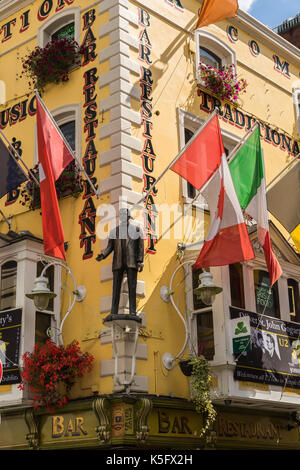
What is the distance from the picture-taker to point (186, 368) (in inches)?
542

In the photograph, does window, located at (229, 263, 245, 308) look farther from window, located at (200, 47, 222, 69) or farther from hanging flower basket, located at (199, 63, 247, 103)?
window, located at (200, 47, 222, 69)

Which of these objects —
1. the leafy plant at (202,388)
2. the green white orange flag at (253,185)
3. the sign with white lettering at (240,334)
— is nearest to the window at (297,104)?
the green white orange flag at (253,185)

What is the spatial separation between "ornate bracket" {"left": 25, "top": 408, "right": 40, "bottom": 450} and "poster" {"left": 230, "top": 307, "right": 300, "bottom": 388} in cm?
402

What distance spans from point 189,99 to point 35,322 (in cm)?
655

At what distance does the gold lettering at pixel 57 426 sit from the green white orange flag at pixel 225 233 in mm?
3962

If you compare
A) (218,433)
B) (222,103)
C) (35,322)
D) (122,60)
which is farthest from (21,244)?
(222,103)

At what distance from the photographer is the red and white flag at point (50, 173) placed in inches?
500

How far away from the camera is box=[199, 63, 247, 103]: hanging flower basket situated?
17.1 m

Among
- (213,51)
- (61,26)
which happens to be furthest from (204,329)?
(61,26)

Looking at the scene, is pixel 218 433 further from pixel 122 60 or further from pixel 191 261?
pixel 122 60

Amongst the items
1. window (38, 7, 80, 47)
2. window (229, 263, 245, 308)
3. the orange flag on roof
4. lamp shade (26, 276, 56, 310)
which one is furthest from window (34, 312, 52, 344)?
the orange flag on roof

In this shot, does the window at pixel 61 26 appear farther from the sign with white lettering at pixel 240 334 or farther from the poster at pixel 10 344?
the sign with white lettering at pixel 240 334

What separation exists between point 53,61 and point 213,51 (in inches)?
180

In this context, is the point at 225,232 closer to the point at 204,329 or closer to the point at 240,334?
the point at 240,334
